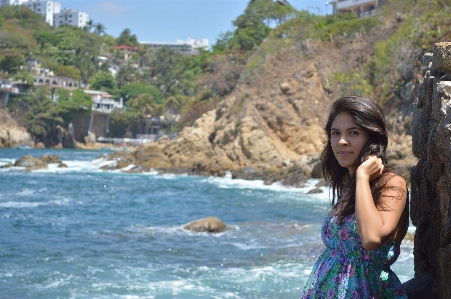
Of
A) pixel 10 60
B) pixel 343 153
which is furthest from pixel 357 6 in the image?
pixel 10 60

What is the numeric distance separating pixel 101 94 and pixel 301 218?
263 feet

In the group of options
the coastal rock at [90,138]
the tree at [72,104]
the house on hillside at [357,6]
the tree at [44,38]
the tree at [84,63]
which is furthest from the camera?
the tree at [44,38]

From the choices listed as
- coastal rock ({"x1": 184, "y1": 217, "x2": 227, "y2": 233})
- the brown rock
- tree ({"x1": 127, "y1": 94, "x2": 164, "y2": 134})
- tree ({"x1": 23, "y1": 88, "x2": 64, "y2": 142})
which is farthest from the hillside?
tree ({"x1": 127, "y1": 94, "x2": 164, "y2": 134})

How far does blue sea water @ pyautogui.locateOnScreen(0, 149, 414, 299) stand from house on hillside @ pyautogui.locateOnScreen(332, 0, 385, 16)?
962 inches

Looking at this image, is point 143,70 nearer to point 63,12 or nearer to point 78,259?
point 63,12

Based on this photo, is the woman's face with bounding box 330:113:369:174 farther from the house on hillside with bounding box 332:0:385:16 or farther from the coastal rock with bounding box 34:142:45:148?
the coastal rock with bounding box 34:142:45:148

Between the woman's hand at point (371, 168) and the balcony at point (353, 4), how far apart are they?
152 ft

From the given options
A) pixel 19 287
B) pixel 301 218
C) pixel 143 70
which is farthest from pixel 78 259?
pixel 143 70

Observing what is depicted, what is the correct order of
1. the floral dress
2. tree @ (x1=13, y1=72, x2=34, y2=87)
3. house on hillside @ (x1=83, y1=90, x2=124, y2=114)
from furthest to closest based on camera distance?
house on hillside @ (x1=83, y1=90, x2=124, y2=114), tree @ (x1=13, y1=72, x2=34, y2=87), the floral dress

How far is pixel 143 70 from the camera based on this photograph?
114500 millimetres

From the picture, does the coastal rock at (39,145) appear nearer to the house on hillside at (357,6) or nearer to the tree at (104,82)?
the tree at (104,82)

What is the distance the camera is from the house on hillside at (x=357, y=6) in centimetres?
4694

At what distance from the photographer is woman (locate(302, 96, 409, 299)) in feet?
9.29

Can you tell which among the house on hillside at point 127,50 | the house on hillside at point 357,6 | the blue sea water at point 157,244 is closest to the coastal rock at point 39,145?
the house on hillside at point 357,6
